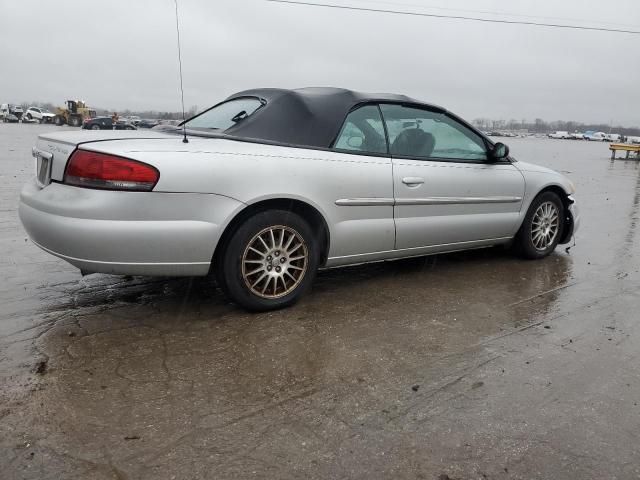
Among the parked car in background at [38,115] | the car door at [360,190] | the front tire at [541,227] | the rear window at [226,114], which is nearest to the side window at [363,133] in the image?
the car door at [360,190]

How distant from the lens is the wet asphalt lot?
6.96 ft

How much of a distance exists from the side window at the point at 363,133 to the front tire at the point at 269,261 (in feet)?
2.38

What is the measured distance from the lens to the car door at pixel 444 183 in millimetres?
4215

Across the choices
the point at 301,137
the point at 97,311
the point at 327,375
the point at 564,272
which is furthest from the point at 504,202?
the point at 97,311

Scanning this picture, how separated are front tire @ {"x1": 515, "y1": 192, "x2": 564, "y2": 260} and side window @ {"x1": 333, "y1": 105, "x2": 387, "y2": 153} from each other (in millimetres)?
1997

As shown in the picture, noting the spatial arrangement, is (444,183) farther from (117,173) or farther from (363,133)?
(117,173)

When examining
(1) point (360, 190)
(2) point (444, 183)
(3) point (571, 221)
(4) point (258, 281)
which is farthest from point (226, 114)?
(3) point (571, 221)

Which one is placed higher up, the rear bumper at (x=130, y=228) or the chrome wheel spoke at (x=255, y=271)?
the rear bumper at (x=130, y=228)

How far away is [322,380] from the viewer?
109 inches

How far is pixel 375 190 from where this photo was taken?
3959 millimetres

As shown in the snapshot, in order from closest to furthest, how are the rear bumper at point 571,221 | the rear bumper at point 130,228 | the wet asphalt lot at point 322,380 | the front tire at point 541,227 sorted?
the wet asphalt lot at point 322,380 → the rear bumper at point 130,228 → the front tire at point 541,227 → the rear bumper at point 571,221

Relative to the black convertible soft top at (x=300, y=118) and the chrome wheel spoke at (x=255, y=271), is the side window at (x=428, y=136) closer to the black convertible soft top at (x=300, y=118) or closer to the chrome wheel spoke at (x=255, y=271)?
the black convertible soft top at (x=300, y=118)

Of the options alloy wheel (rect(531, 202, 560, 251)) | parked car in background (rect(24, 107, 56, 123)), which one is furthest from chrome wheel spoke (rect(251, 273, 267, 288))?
parked car in background (rect(24, 107, 56, 123))

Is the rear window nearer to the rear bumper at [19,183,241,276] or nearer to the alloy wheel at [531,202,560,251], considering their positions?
the rear bumper at [19,183,241,276]
